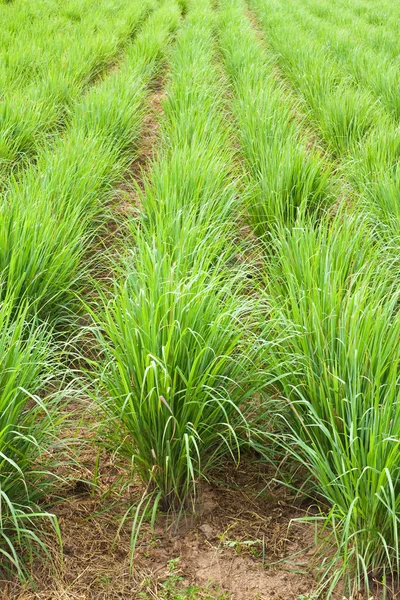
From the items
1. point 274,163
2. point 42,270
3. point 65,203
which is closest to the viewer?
point 42,270

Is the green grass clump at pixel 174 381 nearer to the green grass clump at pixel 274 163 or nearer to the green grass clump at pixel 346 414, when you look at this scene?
the green grass clump at pixel 346 414

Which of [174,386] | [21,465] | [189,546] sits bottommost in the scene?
[189,546]

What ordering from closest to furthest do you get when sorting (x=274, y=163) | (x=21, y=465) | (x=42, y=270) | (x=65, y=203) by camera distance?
1. (x=21, y=465)
2. (x=42, y=270)
3. (x=65, y=203)
4. (x=274, y=163)

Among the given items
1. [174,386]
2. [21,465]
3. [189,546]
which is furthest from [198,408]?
[21,465]

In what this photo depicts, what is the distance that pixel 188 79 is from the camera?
4410 mm

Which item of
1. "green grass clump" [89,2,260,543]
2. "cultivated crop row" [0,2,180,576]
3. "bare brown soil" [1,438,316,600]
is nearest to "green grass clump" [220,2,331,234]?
"cultivated crop row" [0,2,180,576]

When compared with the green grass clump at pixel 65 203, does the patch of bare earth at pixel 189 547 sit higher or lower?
lower

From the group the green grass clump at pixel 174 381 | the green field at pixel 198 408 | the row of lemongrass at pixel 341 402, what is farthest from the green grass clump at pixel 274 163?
the green grass clump at pixel 174 381

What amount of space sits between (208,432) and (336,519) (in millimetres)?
345

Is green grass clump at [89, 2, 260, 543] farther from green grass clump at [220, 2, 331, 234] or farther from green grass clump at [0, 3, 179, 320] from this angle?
green grass clump at [220, 2, 331, 234]

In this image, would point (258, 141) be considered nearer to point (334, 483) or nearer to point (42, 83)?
point (42, 83)

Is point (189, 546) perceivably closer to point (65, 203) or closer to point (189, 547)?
point (189, 547)

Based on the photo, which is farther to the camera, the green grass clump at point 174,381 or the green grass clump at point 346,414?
the green grass clump at point 174,381

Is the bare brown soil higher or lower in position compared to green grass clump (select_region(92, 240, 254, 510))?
lower
